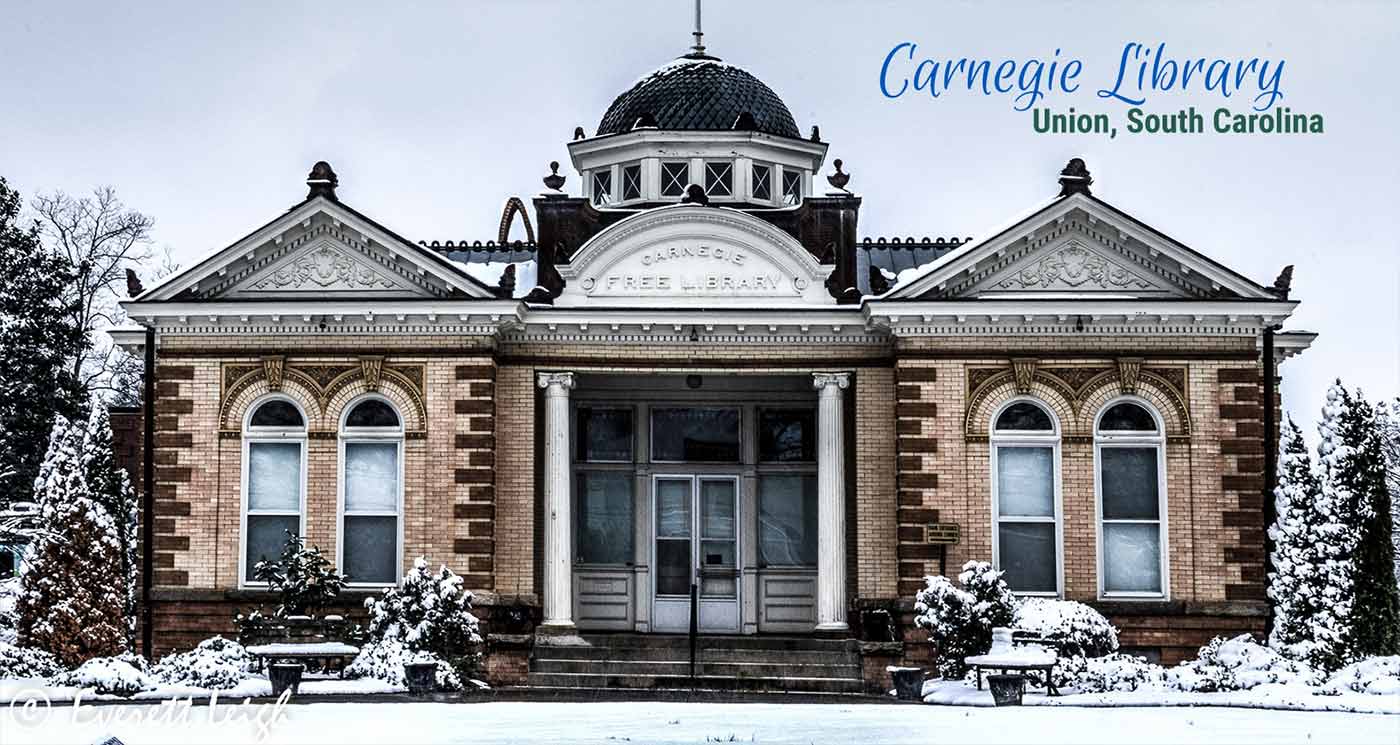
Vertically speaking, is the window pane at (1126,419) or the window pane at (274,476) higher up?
the window pane at (1126,419)

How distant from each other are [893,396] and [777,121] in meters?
5.42

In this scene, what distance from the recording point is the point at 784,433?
991 inches

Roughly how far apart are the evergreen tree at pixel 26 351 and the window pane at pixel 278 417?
1643 centimetres

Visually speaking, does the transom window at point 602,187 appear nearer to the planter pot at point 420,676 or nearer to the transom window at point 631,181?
the transom window at point 631,181

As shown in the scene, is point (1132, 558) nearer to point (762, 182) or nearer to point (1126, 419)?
point (1126, 419)

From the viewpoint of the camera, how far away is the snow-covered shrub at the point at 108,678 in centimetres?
1972

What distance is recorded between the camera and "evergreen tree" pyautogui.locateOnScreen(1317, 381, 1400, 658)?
2106 centimetres

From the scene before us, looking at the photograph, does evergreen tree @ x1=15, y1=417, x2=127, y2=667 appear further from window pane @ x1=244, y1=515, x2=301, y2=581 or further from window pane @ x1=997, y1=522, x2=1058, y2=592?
window pane @ x1=997, y1=522, x2=1058, y2=592

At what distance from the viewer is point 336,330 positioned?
23.1 meters

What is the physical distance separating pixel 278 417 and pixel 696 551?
18.7 ft

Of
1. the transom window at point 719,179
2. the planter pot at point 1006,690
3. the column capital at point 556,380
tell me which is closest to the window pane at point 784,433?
the column capital at point 556,380

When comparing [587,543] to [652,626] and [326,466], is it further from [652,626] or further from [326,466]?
[326,466]

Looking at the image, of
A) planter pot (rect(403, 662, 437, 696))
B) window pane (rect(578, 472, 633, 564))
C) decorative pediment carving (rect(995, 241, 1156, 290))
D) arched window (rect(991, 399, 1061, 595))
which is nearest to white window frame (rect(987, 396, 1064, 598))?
arched window (rect(991, 399, 1061, 595))

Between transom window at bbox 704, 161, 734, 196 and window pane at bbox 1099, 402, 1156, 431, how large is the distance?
20.7 feet
